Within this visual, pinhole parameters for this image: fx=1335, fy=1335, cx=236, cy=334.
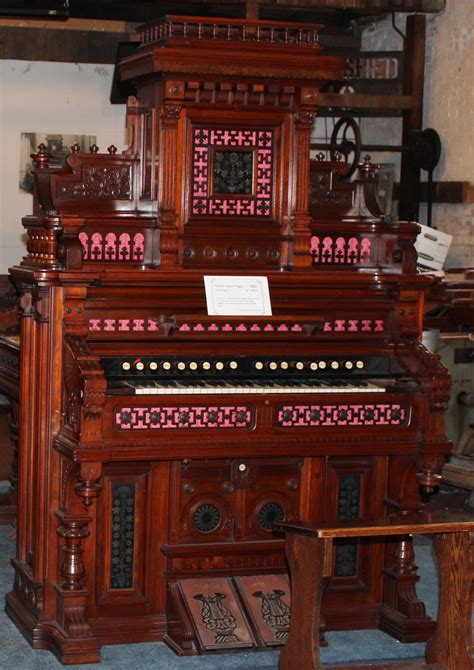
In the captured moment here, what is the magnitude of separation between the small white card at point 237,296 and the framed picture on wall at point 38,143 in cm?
466

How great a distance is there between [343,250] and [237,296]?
631mm

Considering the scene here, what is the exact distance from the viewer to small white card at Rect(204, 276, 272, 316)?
517 centimetres

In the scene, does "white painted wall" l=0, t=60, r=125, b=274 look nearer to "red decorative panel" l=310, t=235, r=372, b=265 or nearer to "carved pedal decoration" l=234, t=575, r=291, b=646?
"red decorative panel" l=310, t=235, r=372, b=265

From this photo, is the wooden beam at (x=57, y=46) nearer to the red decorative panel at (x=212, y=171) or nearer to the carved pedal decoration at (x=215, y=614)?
the red decorative panel at (x=212, y=171)

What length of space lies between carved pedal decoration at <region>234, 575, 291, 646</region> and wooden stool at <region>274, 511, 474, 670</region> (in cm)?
75

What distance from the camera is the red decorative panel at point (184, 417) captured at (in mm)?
4832

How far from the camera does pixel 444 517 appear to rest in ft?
14.2

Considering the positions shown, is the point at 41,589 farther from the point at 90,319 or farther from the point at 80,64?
the point at 80,64

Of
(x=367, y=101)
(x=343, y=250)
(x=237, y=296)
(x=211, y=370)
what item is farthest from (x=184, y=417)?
(x=367, y=101)

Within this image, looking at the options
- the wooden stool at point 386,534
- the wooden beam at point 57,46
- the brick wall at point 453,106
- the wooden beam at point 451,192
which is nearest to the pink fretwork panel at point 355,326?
the wooden stool at point 386,534

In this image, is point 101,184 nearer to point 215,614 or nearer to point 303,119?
point 303,119

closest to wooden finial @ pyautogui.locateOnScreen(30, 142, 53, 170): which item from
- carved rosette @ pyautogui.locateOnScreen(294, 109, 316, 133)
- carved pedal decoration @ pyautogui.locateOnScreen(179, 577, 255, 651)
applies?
carved rosette @ pyautogui.locateOnScreen(294, 109, 316, 133)

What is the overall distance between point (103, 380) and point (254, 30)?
1.56 meters

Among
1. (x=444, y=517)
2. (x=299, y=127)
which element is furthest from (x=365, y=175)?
(x=444, y=517)
